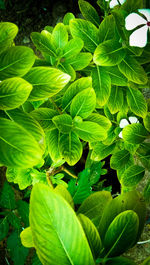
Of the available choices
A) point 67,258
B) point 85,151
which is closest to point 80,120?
point 67,258

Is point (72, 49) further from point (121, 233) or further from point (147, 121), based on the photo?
point (121, 233)

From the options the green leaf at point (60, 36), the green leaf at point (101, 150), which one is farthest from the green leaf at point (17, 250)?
the green leaf at point (60, 36)

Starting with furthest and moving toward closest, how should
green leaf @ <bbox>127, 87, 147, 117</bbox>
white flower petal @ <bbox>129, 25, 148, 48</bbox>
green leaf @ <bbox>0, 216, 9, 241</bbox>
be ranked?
green leaf @ <bbox>0, 216, 9, 241</bbox> < green leaf @ <bbox>127, 87, 147, 117</bbox> < white flower petal @ <bbox>129, 25, 148, 48</bbox>

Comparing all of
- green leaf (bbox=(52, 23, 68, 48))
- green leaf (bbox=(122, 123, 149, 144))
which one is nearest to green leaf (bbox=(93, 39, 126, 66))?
green leaf (bbox=(52, 23, 68, 48))

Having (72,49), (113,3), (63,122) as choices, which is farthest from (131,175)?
(113,3)

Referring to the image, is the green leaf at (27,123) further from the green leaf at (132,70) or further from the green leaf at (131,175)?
the green leaf at (131,175)

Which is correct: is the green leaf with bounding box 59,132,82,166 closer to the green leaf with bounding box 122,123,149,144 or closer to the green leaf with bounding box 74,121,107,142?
the green leaf with bounding box 74,121,107,142
